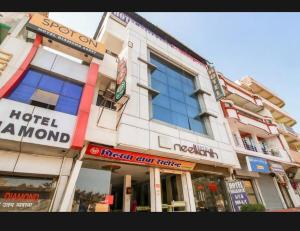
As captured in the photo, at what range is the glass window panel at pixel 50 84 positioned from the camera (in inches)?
322

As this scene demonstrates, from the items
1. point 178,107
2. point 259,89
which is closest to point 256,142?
point 178,107

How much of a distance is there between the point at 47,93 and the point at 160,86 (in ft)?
24.0

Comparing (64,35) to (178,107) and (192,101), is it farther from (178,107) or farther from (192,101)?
(192,101)

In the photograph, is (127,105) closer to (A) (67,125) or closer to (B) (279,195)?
(A) (67,125)

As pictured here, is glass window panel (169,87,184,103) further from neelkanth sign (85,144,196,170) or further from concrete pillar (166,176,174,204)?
concrete pillar (166,176,174,204)

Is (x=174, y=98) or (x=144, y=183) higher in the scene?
(x=174, y=98)

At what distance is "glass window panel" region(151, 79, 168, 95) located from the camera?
12453 mm

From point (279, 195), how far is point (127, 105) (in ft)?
54.2

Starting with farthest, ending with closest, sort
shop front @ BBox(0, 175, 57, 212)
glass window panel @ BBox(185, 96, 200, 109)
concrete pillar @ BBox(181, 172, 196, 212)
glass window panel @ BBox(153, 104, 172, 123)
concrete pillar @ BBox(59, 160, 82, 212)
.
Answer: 1. glass window panel @ BBox(185, 96, 200, 109)
2. glass window panel @ BBox(153, 104, 172, 123)
3. concrete pillar @ BBox(181, 172, 196, 212)
4. concrete pillar @ BBox(59, 160, 82, 212)
5. shop front @ BBox(0, 175, 57, 212)

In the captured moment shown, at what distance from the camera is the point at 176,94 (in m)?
13.5

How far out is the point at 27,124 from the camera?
664 centimetres

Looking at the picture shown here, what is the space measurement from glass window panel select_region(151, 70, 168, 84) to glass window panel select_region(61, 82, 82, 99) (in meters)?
5.68

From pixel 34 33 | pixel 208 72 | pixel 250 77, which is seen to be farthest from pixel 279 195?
pixel 34 33

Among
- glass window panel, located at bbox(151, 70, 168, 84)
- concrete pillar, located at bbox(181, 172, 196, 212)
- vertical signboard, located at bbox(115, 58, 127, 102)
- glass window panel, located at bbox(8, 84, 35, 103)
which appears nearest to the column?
concrete pillar, located at bbox(181, 172, 196, 212)
